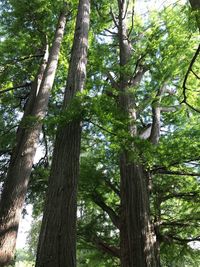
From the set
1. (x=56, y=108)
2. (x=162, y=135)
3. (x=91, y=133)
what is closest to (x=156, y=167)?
(x=162, y=135)

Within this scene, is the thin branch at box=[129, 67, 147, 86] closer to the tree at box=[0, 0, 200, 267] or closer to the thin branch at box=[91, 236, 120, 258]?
the tree at box=[0, 0, 200, 267]

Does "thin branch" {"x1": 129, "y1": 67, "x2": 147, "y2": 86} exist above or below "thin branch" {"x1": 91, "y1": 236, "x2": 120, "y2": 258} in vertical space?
above

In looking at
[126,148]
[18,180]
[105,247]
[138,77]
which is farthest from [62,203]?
[138,77]

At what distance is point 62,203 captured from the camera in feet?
10.8

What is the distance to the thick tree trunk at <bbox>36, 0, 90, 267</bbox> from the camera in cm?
292

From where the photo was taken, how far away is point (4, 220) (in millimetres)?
5168

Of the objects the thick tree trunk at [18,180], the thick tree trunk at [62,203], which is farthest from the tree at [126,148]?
the thick tree trunk at [18,180]

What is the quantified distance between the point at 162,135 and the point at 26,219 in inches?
200

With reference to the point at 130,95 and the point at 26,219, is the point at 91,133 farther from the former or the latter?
the point at 26,219

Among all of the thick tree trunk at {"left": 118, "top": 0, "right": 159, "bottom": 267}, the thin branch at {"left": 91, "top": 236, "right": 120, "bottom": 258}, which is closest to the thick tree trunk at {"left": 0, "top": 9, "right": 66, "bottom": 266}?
the thick tree trunk at {"left": 118, "top": 0, "right": 159, "bottom": 267}

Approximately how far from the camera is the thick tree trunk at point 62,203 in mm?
2920

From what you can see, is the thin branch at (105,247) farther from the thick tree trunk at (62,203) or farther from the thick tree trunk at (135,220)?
the thick tree trunk at (62,203)

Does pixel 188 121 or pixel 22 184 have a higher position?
pixel 188 121

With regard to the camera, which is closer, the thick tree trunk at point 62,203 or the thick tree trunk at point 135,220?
the thick tree trunk at point 62,203
